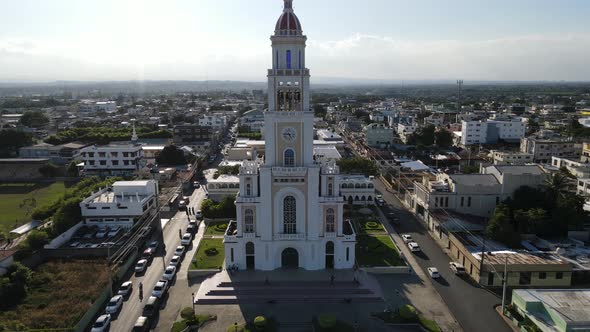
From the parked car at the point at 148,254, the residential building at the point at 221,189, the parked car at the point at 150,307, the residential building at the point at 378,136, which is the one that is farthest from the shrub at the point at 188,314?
the residential building at the point at 378,136

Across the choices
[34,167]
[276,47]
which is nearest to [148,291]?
[276,47]

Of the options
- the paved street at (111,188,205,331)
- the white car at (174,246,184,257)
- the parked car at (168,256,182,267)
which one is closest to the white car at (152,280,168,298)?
the paved street at (111,188,205,331)

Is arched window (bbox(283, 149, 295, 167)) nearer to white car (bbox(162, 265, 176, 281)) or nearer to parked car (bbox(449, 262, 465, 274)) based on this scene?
white car (bbox(162, 265, 176, 281))

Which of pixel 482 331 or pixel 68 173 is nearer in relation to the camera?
pixel 482 331

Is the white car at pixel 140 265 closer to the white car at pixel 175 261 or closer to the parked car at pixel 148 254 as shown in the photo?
the parked car at pixel 148 254

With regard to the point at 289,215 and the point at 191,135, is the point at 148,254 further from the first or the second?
the point at 191,135

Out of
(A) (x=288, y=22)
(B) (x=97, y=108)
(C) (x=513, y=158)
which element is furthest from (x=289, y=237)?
(B) (x=97, y=108)

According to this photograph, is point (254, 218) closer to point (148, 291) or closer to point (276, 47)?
point (148, 291)
